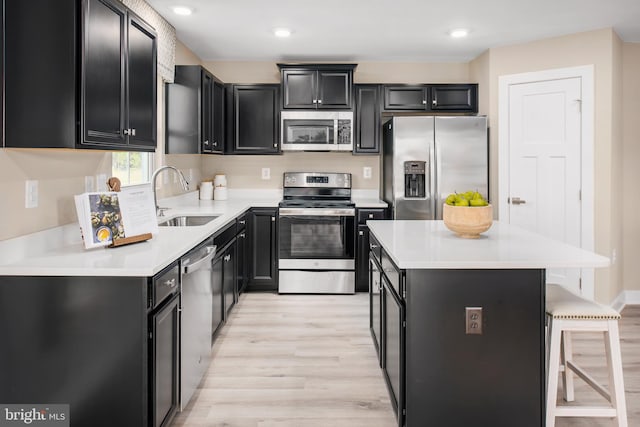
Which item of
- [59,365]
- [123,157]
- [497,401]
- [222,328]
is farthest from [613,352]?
[123,157]

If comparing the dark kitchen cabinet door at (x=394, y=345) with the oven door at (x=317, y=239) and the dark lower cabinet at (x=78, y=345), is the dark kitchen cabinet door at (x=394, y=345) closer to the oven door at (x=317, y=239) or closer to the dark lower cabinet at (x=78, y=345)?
the dark lower cabinet at (x=78, y=345)

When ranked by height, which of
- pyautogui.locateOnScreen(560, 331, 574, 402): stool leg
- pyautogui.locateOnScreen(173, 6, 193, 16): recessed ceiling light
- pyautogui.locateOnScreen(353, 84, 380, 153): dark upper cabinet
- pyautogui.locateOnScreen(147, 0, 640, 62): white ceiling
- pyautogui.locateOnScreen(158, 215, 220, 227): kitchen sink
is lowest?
pyautogui.locateOnScreen(560, 331, 574, 402): stool leg

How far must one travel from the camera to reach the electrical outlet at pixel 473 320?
6.41ft

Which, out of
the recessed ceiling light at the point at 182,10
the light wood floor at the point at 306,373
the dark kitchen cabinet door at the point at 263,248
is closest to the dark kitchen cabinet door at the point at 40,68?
the light wood floor at the point at 306,373

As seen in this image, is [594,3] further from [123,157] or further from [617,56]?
[123,157]

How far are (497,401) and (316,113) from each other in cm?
340

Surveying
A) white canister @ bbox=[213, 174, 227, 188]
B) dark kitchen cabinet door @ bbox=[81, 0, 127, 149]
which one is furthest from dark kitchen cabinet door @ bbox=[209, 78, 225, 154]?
dark kitchen cabinet door @ bbox=[81, 0, 127, 149]

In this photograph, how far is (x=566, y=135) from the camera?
13.5 feet

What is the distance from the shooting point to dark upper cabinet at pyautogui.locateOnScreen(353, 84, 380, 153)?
4.81 m

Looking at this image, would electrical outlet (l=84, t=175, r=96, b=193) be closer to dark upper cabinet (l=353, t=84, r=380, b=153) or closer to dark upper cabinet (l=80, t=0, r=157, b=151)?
dark upper cabinet (l=80, t=0, r=157, b=151)

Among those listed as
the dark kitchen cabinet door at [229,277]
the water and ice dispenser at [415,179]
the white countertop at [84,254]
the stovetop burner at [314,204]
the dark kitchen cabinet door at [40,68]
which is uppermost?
the dark kitchen cabinet door at [40,68]

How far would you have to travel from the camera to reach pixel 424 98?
4816 mm

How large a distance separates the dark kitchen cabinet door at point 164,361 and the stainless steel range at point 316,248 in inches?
94.9

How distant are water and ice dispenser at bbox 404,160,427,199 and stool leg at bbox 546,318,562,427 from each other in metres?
2.48
